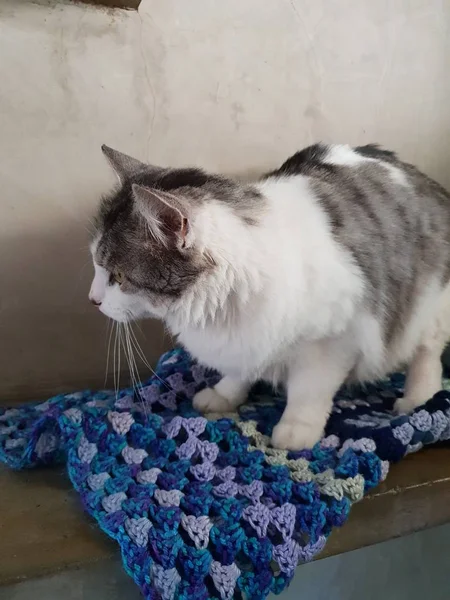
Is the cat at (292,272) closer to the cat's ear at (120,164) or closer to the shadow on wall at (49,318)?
the cat's ear at (120,164)

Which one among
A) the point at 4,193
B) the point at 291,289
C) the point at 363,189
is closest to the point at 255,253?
the point at 291,289

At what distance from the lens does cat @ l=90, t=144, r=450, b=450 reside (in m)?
0.80

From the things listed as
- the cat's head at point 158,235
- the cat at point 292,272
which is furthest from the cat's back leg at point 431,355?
the cat's head at point 158,235

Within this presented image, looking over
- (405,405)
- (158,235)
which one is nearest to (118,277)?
(158,235)

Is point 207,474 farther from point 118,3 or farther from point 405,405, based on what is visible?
point 118,3

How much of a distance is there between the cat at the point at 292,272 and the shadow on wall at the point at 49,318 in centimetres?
27

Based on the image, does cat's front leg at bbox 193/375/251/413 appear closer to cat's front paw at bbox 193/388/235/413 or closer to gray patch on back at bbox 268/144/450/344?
cat's front paw at bbox 193/388/235/413

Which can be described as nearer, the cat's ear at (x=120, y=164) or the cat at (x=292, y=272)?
the cat at (x=292, y=272)

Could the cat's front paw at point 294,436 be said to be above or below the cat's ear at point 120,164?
below

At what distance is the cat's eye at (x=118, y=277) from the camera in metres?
0.85

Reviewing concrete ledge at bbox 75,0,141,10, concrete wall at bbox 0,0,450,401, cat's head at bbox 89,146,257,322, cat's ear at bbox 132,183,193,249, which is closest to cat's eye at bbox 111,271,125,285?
cat's head at bbox 89,146,257,322

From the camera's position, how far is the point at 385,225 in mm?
967

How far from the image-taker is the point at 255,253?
0.82m

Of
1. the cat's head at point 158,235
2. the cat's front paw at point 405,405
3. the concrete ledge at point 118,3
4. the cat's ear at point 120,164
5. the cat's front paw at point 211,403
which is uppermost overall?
the concrete ledge at point 118,3
